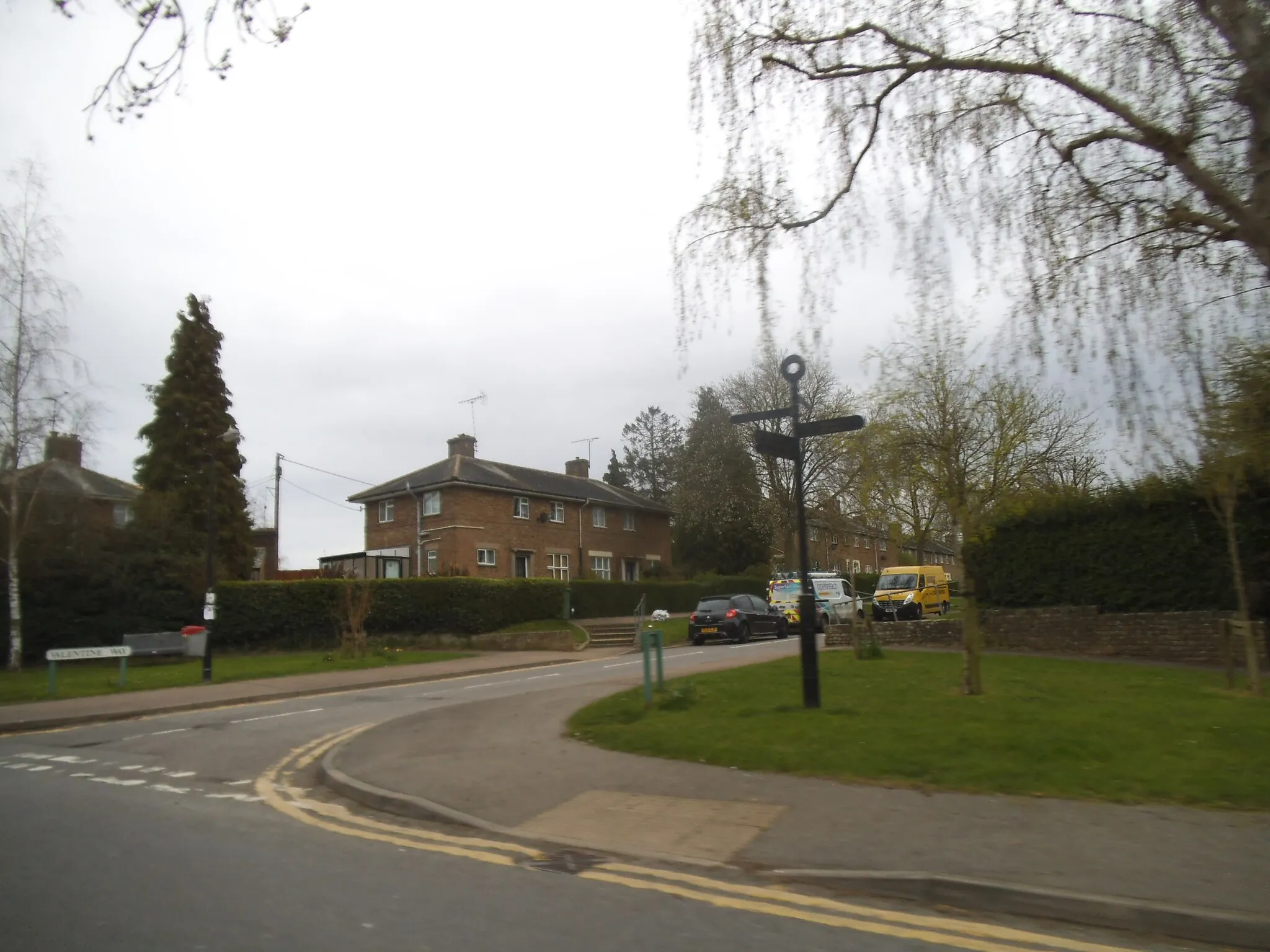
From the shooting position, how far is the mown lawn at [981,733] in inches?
291

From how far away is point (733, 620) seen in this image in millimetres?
30062

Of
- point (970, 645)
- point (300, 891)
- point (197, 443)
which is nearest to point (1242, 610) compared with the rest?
point (970, 645)

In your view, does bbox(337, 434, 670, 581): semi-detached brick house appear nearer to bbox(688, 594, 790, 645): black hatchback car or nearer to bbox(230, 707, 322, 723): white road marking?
bbox(688, 594, 790, 645): black hatchback car

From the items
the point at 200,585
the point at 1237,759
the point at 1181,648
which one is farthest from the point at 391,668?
the point at 1237,759

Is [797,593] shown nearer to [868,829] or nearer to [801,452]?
[801,452]

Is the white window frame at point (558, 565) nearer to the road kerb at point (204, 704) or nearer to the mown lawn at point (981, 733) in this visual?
the road kerb at point (204, 704)

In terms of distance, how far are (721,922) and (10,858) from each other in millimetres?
5113

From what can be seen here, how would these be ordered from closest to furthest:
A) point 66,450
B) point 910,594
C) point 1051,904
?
point 1051,904 → point 910,594 → point 66,450

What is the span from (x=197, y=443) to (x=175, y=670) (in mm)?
19044

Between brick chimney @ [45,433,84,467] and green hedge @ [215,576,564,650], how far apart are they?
24.6 feet

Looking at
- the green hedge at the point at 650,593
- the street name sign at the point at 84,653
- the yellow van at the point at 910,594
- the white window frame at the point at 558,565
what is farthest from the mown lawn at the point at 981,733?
the white window frame at the point at 558,565

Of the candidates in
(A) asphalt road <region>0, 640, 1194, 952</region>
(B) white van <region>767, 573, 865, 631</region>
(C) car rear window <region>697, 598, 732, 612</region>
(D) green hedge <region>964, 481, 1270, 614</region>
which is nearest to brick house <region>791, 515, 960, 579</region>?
(B) white van <region>767, 573, 865, 631</region>

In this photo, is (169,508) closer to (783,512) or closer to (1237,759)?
(783,512)

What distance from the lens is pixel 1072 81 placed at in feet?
27.0
